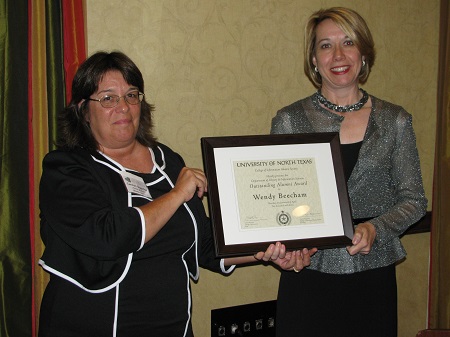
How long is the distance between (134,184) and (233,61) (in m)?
1.14

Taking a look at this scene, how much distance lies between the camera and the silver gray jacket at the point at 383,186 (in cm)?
222

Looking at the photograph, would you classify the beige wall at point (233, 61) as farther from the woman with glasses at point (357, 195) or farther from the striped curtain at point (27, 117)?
the woman with glasses at point (357, 195)

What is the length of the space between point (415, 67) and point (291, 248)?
196 cm

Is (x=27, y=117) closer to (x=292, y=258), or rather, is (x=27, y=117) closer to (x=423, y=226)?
(x=292, y=258)

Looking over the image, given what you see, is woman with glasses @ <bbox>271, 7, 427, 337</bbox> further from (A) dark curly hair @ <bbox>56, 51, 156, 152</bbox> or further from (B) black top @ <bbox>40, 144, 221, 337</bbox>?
(A) dark curly hair @ <bbox>56, 51, 156, 152</bbox>

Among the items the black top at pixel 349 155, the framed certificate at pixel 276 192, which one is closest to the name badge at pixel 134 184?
the framed certificate at pixel 276 192

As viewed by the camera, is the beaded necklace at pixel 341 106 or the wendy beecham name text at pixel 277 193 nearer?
the wendy beecham name text at pixel 277 193

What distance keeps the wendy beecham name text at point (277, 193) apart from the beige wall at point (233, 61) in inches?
36.8

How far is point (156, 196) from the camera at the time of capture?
2.21 meters

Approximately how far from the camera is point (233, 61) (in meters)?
3.03

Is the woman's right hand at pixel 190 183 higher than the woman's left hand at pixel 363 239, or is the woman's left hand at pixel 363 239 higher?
the woman's right hand at pixel 190 183

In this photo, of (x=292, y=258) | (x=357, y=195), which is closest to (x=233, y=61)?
(x=357, y=195)

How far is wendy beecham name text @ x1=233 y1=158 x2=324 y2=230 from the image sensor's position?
6.82 ft

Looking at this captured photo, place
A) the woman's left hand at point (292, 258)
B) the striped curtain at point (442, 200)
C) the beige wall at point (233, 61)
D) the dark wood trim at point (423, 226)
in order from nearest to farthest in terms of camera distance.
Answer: the woman's left hand at point (292, 258)
the beige wall at point (233, 61)
the striped curtain at point (442, 200)
the dark wood trim at point (423, 226)
